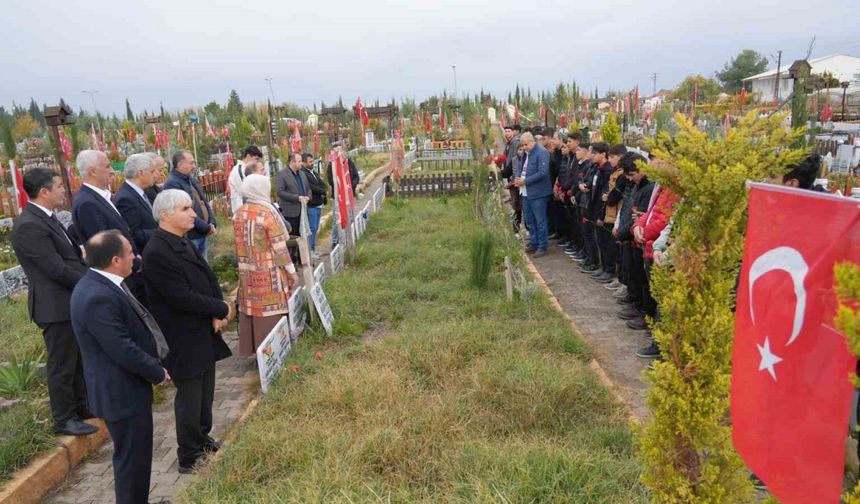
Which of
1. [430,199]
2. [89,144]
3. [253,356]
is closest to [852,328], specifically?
[253,356]

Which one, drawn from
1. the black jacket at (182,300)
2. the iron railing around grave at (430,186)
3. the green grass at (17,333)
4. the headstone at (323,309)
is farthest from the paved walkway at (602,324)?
the iron railing around grave at (430,186)

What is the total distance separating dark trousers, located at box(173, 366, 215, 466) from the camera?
3.37 meters

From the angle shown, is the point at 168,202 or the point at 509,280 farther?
the point at 509,280

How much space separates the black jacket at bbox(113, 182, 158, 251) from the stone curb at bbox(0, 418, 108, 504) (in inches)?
54.0

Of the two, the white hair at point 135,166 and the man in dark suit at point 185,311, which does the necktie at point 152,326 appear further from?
the white hair at point 135,166

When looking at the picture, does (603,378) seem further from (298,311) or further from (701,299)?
(298,311)

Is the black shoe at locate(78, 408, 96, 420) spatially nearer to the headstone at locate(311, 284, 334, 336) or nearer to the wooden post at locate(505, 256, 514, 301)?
the headstone at locate(311, 284, 334, 336)

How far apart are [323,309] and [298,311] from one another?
0.79 feet

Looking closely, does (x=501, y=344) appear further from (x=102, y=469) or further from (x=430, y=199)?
(x=430, y=199)

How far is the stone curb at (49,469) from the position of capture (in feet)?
10.1

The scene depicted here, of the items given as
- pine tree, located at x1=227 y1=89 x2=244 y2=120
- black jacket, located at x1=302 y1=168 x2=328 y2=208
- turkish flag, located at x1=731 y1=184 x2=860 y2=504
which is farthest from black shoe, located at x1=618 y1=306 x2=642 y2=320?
pine tree, located at x1=227 y1=89 x2=244 y2=120

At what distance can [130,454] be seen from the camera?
2.80 metres

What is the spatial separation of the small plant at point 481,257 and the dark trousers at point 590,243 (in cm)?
181

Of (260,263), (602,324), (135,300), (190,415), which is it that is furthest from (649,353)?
(135,300)
